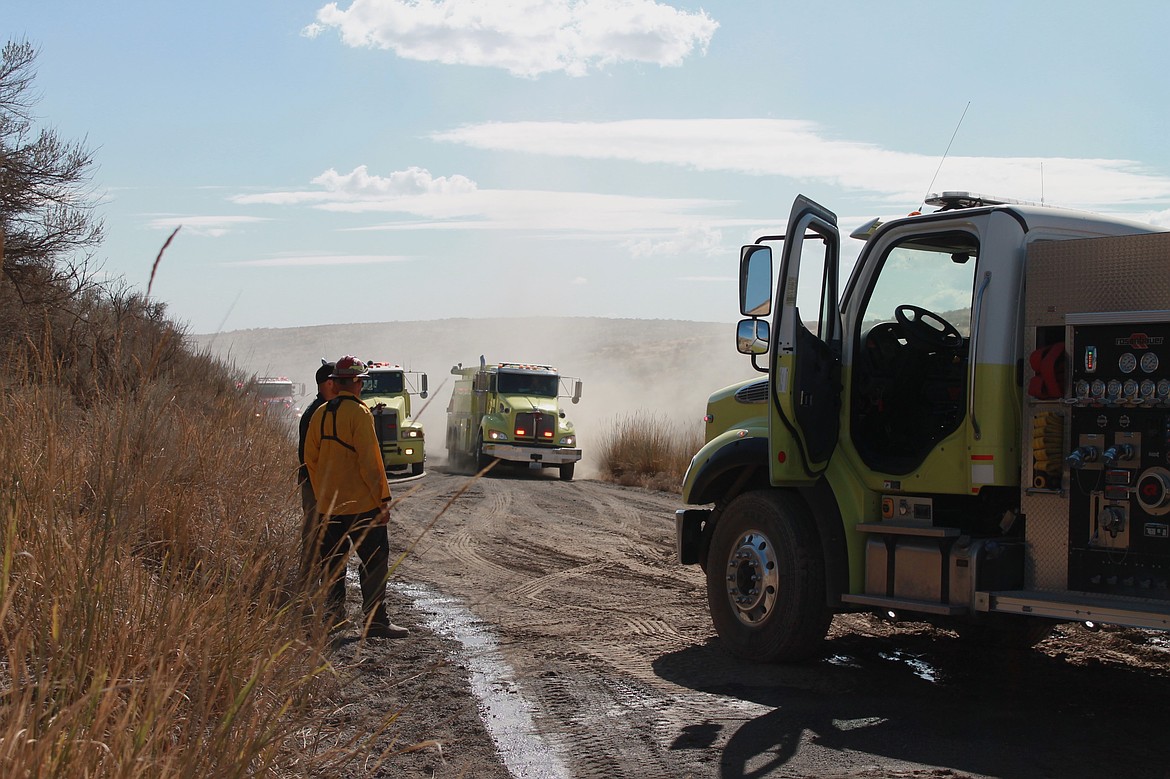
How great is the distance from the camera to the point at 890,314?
7914 mm

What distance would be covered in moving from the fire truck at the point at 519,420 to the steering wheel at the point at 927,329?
1808 centimetres

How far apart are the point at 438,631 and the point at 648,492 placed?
13.9 meters

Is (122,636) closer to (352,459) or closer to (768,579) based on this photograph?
(352,459)

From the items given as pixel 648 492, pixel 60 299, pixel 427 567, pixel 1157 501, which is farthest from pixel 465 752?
pixel 648 492

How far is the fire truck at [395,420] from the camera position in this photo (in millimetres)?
Answer: 25047

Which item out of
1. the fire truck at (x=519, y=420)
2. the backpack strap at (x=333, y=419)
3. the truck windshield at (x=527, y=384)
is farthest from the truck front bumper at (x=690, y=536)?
the truck windshield at (x=527, y=384)

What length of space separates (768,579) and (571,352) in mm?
101444

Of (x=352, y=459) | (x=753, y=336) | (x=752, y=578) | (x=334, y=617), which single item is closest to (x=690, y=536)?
(x=752, y=578)

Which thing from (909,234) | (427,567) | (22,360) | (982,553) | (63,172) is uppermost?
(63,172)

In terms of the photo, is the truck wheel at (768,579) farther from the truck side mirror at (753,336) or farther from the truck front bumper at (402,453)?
the truck front bumper at (402,453)

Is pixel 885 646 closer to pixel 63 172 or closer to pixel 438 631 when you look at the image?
pixel 438 631

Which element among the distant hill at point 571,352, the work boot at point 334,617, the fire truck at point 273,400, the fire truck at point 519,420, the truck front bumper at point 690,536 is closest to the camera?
the work boot at point 334,617

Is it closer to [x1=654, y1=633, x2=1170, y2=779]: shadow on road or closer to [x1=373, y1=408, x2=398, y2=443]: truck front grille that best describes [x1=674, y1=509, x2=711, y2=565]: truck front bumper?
[x1=654, y1=633, x2=1170, y2=779]: shadow on road

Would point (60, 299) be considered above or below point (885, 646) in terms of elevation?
above
